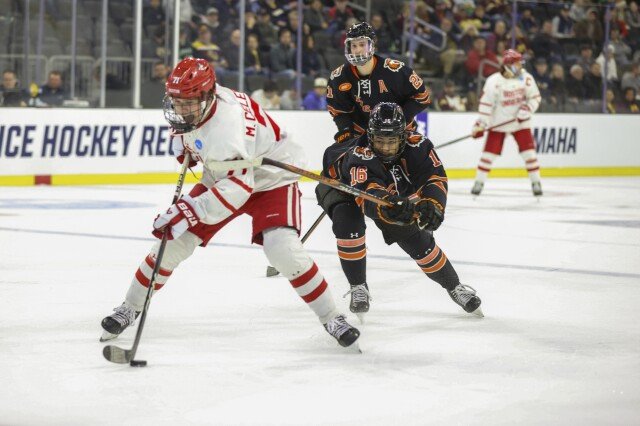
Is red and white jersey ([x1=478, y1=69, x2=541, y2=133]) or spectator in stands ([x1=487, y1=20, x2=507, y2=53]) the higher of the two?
spectator in stands ([x1=487, y1=20, x2=507, y2=53])

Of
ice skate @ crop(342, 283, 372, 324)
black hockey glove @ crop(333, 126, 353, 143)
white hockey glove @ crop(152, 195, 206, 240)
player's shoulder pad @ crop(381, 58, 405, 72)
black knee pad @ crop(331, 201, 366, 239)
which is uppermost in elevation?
player's shoulder pad @ crop(381, 58, 405, 72)

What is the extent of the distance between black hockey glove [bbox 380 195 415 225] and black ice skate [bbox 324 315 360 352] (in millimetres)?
485

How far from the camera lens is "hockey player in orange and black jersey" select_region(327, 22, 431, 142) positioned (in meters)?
5.11

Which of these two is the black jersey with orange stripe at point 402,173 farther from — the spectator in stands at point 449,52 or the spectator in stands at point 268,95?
the spectator in stands at point 449,52

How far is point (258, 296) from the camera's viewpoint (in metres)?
5.08

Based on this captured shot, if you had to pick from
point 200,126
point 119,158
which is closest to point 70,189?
point 119,158

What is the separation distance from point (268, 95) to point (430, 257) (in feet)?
26.5

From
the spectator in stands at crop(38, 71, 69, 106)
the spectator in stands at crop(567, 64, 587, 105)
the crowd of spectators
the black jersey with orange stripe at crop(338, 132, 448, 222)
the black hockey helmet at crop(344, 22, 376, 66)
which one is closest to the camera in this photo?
the black jersey with orange stripe at crop(338, 132, 448, 222)

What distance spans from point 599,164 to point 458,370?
1136 centimetres

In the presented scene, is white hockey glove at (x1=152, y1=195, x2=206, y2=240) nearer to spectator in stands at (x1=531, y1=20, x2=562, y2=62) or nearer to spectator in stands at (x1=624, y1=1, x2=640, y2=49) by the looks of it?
spectator in stands at (x1=531, y1=20, x2=562, y2=62)

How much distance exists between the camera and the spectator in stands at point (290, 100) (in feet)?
41.1

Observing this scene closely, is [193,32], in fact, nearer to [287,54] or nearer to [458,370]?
[287,54]

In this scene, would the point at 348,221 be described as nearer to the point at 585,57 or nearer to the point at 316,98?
the point at 316,98

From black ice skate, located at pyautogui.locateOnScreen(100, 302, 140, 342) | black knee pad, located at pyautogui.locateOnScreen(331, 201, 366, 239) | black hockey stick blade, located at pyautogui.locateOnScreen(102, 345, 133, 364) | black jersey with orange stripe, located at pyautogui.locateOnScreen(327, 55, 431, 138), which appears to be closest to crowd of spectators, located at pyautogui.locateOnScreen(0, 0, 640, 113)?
black jersey with orange stripe, located at pyautogui.locateOnScreen(327, 55, 431, 138)
